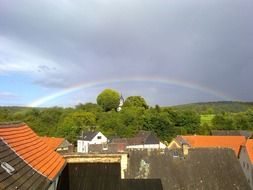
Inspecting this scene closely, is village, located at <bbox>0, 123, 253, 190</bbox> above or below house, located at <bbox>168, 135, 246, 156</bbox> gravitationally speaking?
below

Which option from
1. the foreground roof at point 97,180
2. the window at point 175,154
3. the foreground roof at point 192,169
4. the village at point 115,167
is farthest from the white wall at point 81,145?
the foreground roof at point 97,180

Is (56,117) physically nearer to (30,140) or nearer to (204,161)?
(204,161)

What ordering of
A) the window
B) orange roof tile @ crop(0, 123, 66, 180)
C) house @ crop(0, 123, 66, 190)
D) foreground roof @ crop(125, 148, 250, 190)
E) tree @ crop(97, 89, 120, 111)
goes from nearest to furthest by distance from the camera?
house @ crop(0, 123, 66, 190), orange roof tile @ crop(0, 123, 66, 180), foreground roof @ crop(125, 148, 250, 190), the window, tree @ crop(97, 89, 120, 111)

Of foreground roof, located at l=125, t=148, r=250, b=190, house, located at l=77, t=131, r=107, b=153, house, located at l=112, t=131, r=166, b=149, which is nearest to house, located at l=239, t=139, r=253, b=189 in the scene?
foreground roof, located at l=125, t=148, r=250, b=190

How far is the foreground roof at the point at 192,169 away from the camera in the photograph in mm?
24719

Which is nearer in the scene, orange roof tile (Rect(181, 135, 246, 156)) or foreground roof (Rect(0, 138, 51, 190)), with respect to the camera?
foreground roof (Rect(0, 138, 51, 190))

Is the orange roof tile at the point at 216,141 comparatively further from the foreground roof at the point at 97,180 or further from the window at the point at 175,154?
the foreground roof at the point at 97,180

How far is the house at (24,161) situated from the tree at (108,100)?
104 meters

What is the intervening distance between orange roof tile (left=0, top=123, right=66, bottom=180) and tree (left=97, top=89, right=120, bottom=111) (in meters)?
104

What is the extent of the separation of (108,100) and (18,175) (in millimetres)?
111600

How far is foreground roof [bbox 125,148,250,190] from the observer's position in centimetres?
2472

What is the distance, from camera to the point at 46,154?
16703 mm

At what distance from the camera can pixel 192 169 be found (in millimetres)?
26375

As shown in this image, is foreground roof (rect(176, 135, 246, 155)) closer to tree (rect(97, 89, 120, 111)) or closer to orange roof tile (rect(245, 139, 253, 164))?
orange roof tile (rect(245, 139, 253, 164))
